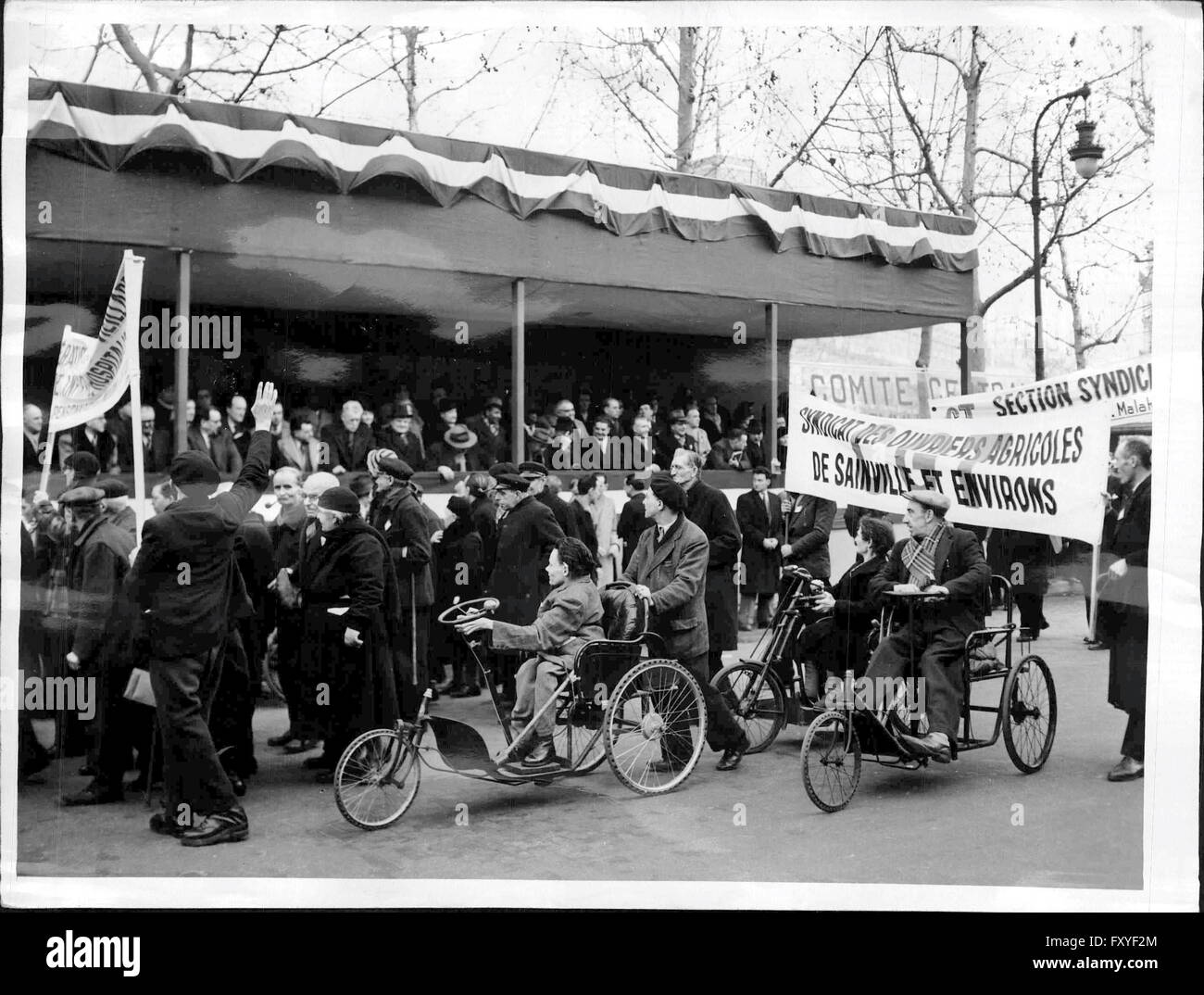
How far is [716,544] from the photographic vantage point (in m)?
6.25

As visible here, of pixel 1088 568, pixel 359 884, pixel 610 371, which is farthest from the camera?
pixel 610 371

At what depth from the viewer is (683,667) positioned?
5.86 meters

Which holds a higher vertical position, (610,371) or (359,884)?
(610,371)

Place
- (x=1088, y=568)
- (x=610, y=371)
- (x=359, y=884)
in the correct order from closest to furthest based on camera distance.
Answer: (x=359, y=884) < (x=1088, y=568) < (x=610, y=371)

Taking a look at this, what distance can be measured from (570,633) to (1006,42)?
141 inches

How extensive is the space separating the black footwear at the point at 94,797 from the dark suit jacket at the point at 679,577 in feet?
8.86

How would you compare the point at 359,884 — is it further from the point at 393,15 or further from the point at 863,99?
the point at 863,99

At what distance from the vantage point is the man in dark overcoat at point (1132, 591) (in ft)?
18.2

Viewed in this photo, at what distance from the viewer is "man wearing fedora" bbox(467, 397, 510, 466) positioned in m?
6.65

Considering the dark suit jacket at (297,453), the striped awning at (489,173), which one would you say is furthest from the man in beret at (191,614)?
the striped awning at (489,173)

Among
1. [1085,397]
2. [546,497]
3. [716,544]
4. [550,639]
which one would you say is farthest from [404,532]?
[1085,397]

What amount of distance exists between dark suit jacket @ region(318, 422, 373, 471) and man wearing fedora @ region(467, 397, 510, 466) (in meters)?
0.49

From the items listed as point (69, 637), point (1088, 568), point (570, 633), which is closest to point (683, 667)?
point (570, 633)

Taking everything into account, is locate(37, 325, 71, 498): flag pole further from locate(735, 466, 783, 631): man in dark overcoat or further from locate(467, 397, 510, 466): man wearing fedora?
locate(735, 466, 783, 631): man in dark overcoat
